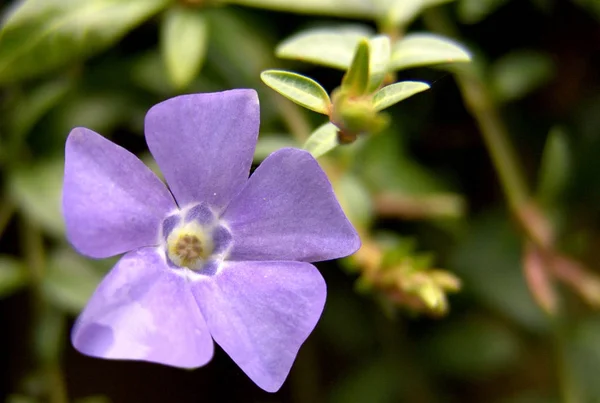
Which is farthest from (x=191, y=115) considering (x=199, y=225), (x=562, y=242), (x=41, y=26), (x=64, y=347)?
(x=562, y=242)

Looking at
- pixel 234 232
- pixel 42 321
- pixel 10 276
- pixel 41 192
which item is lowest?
pixel 42 321

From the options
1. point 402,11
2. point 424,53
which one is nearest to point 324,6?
point 402,11

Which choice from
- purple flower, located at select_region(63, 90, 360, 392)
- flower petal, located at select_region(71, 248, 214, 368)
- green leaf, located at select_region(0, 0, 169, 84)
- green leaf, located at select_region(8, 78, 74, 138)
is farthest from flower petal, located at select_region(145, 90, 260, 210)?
green leaf, located at select_region(8, 78, 74, 138)

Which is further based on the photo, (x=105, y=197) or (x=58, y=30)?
(x=58, y=30)

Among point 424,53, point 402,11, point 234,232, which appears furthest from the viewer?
point 402,11

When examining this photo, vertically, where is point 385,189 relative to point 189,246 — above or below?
below

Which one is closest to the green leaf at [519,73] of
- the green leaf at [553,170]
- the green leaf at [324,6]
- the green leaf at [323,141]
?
the green leaf at [553,170]

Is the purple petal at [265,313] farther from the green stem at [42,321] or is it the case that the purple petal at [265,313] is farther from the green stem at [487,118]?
the green stem at [487,118]

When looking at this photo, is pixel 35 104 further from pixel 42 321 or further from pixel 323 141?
pixel 323 141
